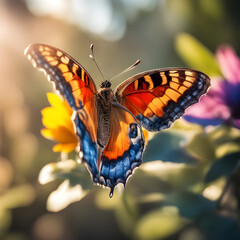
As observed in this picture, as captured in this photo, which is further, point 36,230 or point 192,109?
point 36,230

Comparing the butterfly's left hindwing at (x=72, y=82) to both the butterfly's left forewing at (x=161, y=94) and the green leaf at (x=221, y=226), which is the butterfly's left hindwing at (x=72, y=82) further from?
the green leaf at (x=221, y=226)

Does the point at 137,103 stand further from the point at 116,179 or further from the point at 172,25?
the point at 172,25

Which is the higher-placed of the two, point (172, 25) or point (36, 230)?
point (172, 25)

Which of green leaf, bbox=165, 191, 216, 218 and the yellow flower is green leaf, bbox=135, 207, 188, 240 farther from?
the yellow flower

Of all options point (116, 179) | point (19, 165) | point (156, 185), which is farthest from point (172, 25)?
point (116, 179)

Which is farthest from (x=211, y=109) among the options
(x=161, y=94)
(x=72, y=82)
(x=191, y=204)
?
(x=72, y=82)

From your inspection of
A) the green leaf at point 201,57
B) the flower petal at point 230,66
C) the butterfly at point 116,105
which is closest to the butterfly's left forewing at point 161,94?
the butterfly at point 116,105
